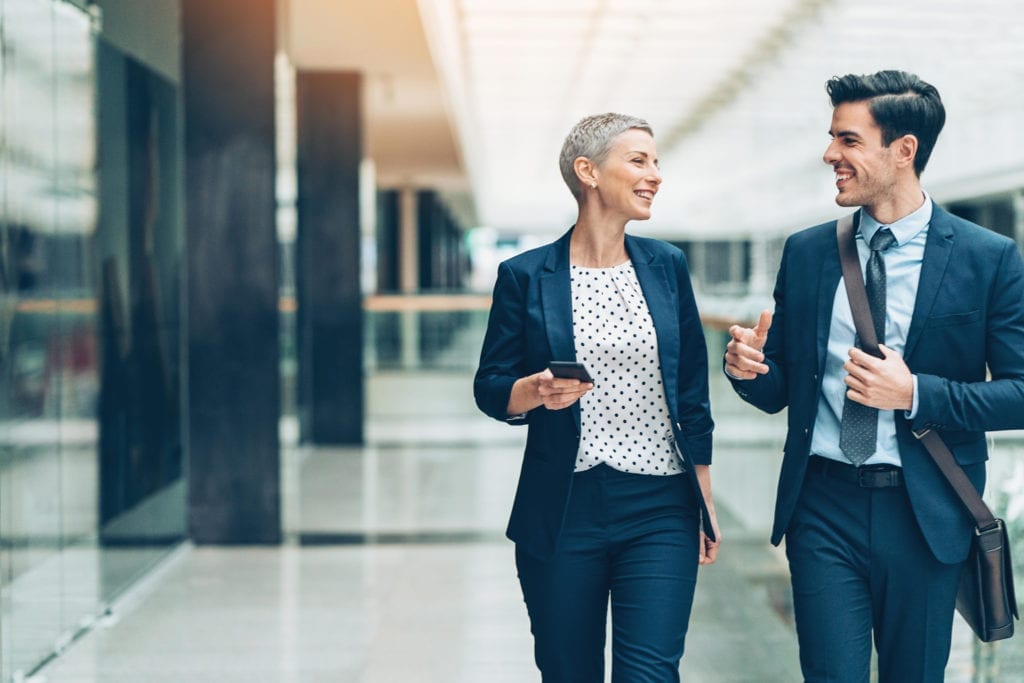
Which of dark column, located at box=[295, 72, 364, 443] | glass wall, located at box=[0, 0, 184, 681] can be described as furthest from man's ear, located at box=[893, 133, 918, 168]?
dark column, located at box=[295, 72, 364, 443]

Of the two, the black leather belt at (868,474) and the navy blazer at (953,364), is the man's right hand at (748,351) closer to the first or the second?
the navy blazer at (953,364)

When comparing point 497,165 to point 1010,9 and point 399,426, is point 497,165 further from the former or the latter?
point 1010,9

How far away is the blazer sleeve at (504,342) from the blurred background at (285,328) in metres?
1.40

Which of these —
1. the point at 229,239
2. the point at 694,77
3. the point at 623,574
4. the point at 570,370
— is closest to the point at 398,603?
the point at 229,239

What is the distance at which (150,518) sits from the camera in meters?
5.94

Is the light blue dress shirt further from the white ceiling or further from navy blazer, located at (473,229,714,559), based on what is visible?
the white ceiling

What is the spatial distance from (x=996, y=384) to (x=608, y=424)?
0.78m

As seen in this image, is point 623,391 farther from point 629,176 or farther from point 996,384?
point 996,384

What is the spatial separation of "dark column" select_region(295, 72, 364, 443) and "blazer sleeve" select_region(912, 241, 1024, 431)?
8743 millimetres

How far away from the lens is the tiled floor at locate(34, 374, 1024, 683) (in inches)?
→ 175

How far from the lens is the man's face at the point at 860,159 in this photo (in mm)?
2414

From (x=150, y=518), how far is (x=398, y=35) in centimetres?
→ 433

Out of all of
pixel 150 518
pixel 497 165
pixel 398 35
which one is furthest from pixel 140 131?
pixel 497 165

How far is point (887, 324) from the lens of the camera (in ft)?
7.98
